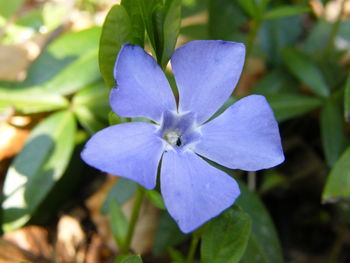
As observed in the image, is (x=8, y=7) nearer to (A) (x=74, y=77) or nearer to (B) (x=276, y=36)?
(A) (x=74, y=77)

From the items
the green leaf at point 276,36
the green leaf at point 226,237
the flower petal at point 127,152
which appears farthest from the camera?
the green leaf at point 276,36

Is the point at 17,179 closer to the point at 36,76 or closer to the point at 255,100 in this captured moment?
the point at 36,76


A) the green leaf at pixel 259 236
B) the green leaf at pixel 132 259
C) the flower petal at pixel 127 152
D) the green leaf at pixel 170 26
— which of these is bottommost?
the green leaf at pixel 259 236

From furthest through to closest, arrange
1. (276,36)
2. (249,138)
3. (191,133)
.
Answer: (276,36)
(191,133)
(249,138)

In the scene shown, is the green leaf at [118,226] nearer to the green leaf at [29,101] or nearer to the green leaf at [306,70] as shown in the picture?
the green leaf at [29,101]

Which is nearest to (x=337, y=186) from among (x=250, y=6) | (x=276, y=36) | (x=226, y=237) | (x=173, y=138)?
(x=226, y=237)

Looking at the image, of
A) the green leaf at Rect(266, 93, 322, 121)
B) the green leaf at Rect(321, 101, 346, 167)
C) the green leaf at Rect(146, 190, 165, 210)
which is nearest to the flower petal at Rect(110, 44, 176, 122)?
the green leaf at Rect(146, 190, 165, 210)

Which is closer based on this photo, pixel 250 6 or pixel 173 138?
pixel 173 138

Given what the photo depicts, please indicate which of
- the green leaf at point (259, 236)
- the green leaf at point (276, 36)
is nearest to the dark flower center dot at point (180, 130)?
the green leaf at point (259, 236)
